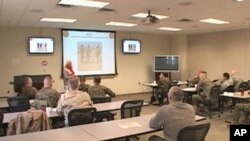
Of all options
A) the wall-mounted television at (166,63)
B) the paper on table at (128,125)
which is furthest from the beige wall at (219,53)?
the paper on table at (128,125)

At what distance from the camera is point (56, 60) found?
10023 mm

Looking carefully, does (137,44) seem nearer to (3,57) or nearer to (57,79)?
(57,79)

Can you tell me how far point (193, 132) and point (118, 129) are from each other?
834 millimetres

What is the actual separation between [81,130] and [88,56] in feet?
25.6

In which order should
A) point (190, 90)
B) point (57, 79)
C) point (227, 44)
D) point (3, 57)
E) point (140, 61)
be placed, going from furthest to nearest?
point (140, 61) → point (227, 44) → point (57, 79) → point (3, 57) → point (190, 90)

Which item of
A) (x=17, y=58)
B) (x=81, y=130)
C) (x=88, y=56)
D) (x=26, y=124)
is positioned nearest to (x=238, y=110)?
(x=81, y=130)

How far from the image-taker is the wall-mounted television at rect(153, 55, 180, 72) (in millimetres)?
11531

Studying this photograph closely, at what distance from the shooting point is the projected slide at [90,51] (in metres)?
10.2

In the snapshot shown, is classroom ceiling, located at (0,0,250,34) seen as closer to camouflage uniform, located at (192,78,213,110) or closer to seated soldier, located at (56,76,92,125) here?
camouflage uniform, located at (192,78,213,110)

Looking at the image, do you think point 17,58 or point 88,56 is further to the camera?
point 88,56

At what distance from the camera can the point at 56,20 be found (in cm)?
809

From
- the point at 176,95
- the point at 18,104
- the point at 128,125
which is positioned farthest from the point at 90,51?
the point at 176,95

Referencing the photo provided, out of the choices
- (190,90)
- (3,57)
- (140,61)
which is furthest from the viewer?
(140,61)

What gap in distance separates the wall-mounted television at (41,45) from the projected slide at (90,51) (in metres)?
0.55
